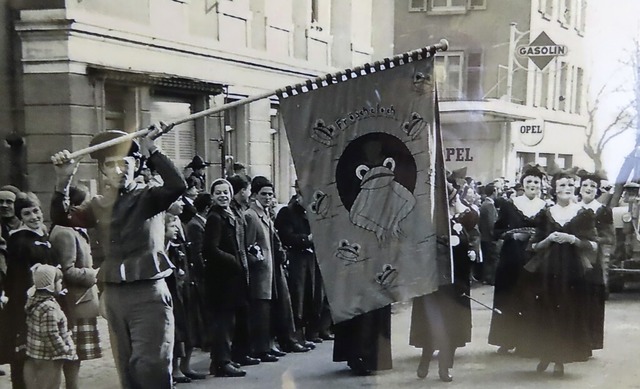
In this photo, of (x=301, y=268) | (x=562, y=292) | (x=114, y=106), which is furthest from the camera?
(x=301, y=268)

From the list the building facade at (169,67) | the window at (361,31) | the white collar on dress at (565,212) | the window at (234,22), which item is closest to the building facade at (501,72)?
the window at (361,31)

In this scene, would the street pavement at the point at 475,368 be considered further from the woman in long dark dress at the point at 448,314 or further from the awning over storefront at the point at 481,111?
the awning over storefront at the point at 481,111

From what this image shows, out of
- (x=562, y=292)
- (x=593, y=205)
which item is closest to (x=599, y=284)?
(x=562, y=292)

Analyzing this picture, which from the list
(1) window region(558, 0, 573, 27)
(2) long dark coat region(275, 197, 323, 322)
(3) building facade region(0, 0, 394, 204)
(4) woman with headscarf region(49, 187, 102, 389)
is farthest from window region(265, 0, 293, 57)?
(1) window region(558, 0, 573, 27)

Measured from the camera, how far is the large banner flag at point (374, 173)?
256 centimetres

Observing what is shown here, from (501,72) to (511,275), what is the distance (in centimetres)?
110

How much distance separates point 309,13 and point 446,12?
58 cm

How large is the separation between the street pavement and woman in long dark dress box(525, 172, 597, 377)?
99 mm

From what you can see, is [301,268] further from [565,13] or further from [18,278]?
[565,13]

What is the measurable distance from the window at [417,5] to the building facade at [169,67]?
0.33 feet

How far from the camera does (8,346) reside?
8.99ft

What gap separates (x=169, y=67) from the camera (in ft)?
8.94

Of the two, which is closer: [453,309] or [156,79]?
[156,79]

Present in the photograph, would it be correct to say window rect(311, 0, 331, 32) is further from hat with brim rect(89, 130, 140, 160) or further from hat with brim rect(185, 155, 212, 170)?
hat with brim rect(89, 130, 140, 160)
